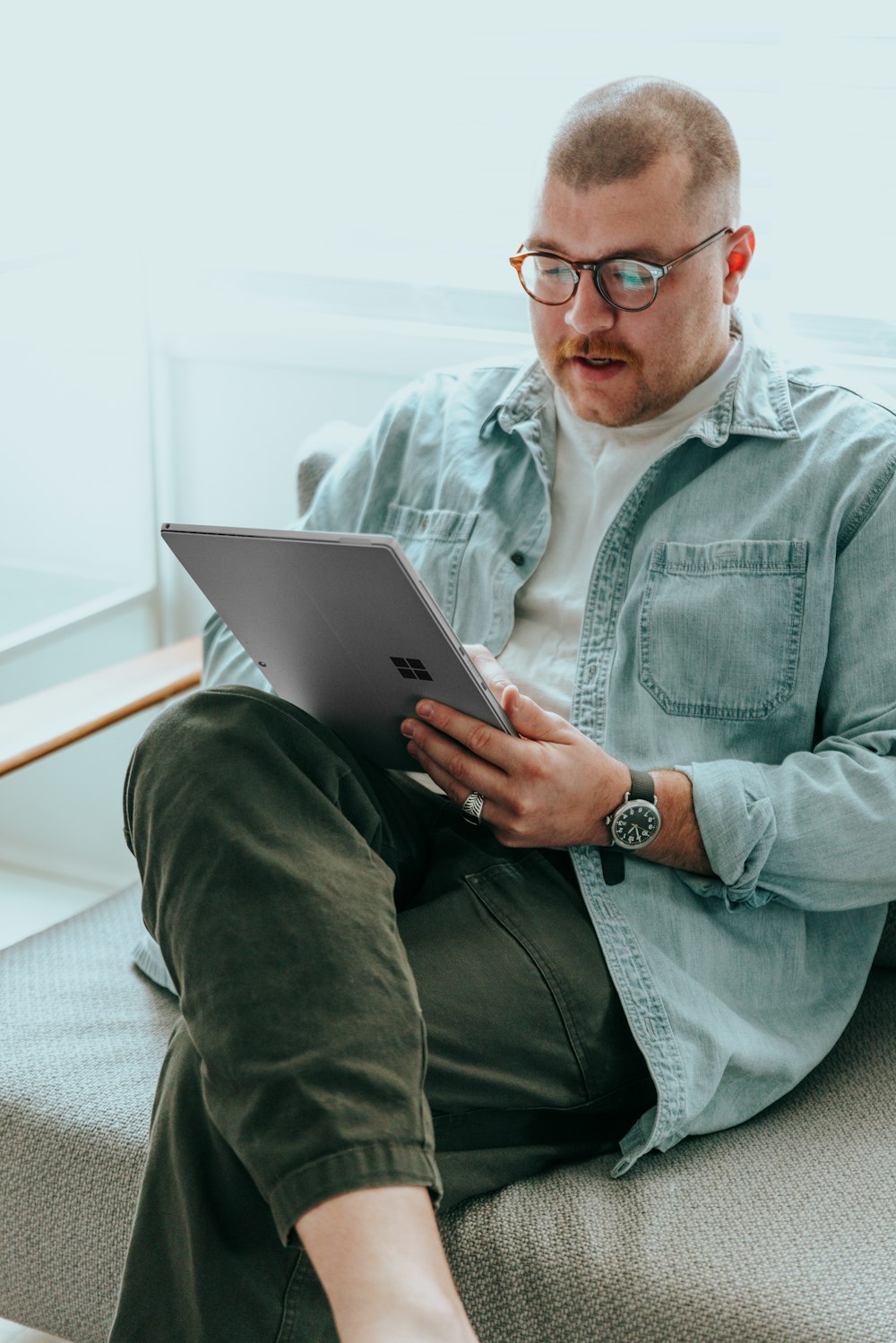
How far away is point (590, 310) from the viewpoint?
136cm

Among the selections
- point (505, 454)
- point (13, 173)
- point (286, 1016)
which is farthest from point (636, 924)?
point (13, 173)

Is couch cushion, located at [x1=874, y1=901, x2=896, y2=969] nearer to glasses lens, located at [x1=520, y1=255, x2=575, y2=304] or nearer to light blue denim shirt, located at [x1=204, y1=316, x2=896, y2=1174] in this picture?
light blue denim shirt, located at [x1=204, y1=316, x2=896, y2=1174]

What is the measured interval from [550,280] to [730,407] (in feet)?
0.74

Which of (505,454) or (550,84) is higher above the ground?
(550,84)

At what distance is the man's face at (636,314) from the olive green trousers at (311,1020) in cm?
48

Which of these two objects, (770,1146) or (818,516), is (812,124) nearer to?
(818,516)

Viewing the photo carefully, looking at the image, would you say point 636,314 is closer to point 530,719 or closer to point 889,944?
point 530,719

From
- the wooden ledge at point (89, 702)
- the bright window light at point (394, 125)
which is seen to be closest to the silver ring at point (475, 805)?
the wooden ledge at point (89, 702)

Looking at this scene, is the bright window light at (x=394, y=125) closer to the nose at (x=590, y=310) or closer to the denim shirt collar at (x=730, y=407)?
the denim shirt collar at (x=730, y=407)

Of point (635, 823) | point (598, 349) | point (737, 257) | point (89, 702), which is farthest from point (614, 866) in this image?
point (89, 702)

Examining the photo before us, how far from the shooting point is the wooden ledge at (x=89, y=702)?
1.65m

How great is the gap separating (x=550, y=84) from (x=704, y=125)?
60cm

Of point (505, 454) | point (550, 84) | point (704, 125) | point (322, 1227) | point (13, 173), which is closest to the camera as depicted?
point (322, 1227)

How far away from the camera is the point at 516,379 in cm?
155
